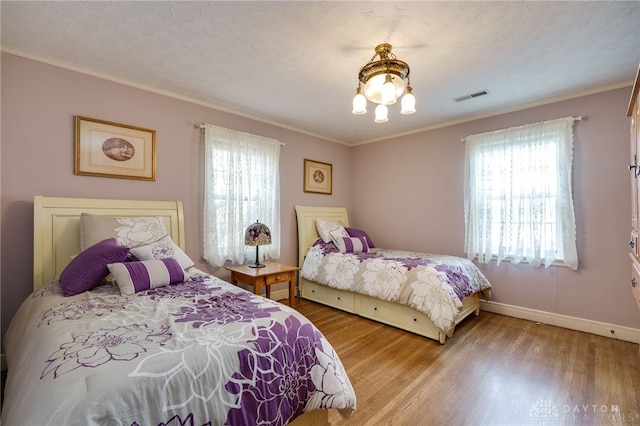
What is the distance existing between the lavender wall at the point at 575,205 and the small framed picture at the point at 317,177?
37.1 inches

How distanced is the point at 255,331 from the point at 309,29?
187 cm

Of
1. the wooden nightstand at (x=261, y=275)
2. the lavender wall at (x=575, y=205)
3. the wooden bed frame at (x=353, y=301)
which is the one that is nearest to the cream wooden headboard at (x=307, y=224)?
the wooden bed frame at (x=353, y=301)

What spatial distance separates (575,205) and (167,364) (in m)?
3.73

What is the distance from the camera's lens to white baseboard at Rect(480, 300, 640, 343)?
2.61m

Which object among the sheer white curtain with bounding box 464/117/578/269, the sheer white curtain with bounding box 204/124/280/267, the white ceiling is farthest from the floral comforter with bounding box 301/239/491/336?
the white ceiling

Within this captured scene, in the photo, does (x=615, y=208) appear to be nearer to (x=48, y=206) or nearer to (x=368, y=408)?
(x=368, y=408)

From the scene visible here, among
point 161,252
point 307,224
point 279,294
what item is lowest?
point 279,294

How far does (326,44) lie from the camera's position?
2018mm

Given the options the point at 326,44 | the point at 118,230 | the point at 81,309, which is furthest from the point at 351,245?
the point at 81,309

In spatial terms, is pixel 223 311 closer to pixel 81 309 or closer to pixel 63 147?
pixel 81 309

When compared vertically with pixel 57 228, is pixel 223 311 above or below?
below

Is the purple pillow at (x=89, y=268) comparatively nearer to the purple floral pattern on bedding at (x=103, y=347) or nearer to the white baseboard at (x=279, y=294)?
the purple floral pattern on bedding at (x=103, y=347)

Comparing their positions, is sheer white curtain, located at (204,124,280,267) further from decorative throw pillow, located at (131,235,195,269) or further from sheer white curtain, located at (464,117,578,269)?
sheer white curtain, located at (464,117,578,269)

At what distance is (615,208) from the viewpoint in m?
2.68
